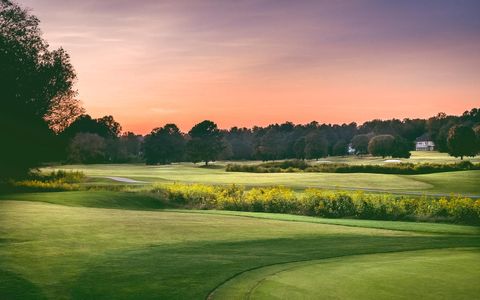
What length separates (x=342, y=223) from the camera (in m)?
21.4

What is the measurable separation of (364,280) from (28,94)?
42933 millimetres

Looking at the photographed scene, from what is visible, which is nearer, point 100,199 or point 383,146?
point 100,199

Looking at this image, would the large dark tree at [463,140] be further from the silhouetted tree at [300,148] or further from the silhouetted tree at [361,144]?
the silhouetted tree at [361,144]

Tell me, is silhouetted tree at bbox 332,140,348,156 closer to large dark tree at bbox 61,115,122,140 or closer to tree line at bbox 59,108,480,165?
tree line at bbox 59,108,480,165

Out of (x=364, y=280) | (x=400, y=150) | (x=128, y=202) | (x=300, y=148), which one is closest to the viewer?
(x=364, y=280)

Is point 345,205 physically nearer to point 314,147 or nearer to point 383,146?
point 383,146

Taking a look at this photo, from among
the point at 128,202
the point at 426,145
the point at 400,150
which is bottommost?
the point at 128,202

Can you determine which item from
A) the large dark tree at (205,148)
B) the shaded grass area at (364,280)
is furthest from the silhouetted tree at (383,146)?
the shaded grass area at (364,280)

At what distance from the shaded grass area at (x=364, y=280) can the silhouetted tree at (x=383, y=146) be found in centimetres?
12381

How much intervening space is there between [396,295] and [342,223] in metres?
13.7

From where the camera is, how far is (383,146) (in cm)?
13200

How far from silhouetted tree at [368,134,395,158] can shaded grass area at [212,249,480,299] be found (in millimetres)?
123805

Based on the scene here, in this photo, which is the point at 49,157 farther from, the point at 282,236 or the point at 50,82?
the point at 282,236

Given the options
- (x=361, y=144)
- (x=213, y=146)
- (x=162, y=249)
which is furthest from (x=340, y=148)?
(x=162, y=249)
